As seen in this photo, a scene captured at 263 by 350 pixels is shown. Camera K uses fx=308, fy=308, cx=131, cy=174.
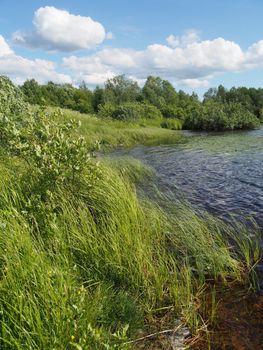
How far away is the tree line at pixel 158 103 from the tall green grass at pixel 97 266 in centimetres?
3380

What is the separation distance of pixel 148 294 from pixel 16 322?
77.6 inches

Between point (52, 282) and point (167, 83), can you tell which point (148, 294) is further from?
point (167, 83)

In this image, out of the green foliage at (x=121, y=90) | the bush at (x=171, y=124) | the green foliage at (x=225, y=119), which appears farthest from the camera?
the green foliage at (x=121, y=90)

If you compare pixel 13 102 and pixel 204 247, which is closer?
pixel 204 247

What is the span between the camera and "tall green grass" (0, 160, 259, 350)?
2.88m

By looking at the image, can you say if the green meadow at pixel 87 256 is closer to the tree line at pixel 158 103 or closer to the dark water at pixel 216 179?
the dark water at pixel 216 179

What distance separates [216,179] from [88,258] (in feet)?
31.5

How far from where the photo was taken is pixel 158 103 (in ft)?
255

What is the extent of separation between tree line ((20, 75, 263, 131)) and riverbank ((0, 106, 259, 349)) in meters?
33.5

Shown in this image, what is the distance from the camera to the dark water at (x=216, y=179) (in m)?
9.29

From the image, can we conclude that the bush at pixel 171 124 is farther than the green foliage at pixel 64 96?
No

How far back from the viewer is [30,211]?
479cm

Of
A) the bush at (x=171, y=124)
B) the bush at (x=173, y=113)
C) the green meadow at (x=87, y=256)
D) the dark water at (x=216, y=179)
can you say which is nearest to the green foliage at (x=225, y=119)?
the bush at (x=171, y=124)

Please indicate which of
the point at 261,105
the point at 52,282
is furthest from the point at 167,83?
the point at 52,282
